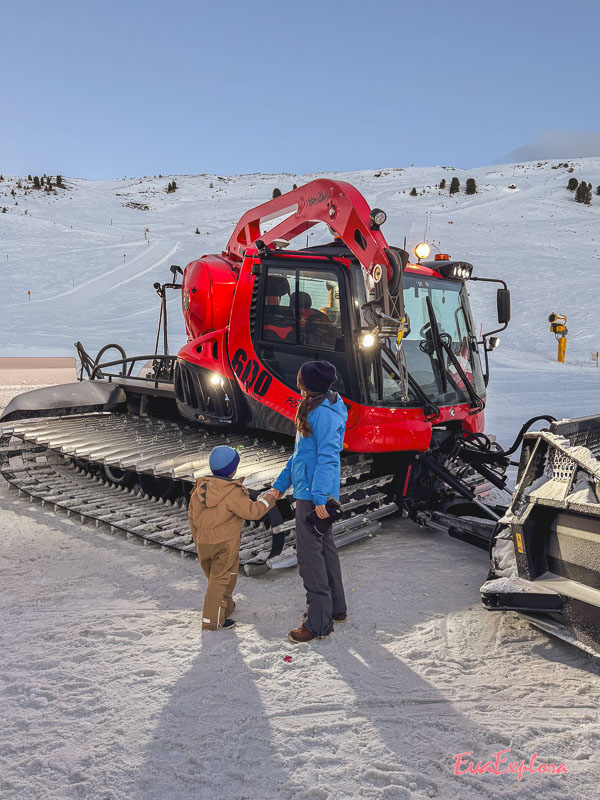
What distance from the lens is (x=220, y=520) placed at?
387 cm

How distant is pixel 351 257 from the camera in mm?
5441

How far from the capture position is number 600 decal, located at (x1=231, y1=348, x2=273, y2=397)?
5.90 metres

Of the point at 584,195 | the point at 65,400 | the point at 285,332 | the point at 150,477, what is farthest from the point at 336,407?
the point at 584,195

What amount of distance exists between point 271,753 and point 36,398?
6.23m

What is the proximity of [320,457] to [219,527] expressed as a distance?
78 centimetres

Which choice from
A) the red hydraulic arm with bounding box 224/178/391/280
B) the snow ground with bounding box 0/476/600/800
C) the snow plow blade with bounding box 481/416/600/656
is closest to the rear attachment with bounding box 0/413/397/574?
the snow ground with bounding box 0/476/600/800

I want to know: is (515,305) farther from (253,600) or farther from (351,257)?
(253,600)

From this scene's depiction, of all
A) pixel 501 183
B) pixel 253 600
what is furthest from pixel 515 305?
pixel 501 183

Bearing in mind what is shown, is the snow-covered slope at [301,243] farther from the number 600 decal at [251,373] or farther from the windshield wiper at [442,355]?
the number 600 decal at [251,373]

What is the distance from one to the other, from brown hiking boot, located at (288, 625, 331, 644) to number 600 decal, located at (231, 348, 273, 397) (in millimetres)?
2559

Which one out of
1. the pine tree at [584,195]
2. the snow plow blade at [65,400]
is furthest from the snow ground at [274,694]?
the pine tree at [584,195]

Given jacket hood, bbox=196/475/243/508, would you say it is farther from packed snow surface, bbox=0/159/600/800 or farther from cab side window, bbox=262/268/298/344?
cab side window, bbox=262/268/298/344

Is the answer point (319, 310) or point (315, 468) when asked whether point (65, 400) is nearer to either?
point (319, 310)

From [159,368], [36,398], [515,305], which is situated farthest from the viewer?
[515,305]
